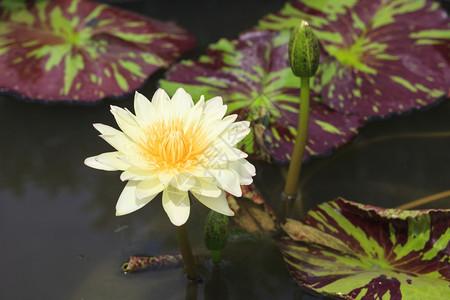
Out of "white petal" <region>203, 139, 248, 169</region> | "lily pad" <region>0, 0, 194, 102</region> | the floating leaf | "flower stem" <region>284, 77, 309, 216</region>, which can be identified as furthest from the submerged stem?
"lily pad" <region>0, 0, 194, 102</region>

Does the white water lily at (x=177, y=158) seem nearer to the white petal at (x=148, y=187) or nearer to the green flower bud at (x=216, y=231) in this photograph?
the white petal at (x=148, y=187)

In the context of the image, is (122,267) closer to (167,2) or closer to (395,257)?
(395,257)

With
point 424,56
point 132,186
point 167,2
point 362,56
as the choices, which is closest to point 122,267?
point 132,186

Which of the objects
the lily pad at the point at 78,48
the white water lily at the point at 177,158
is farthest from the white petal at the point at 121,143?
the lily pad at the point at 78,48

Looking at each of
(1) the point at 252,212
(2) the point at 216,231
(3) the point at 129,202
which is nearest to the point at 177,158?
(3) the point at 129,202

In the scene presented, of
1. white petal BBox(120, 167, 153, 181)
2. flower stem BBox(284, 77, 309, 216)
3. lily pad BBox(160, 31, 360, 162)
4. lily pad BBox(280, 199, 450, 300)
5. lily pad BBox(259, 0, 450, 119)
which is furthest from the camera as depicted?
lily pad BBox(259, 0, 450, 119)

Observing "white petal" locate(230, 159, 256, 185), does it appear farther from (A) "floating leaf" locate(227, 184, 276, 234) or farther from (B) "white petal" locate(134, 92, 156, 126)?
(A) "floating leaf" locate(227, 184, 276, 234)

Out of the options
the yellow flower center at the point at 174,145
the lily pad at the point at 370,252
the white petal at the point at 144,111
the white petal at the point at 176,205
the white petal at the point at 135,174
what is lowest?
the lily pad at the point at 370,252
